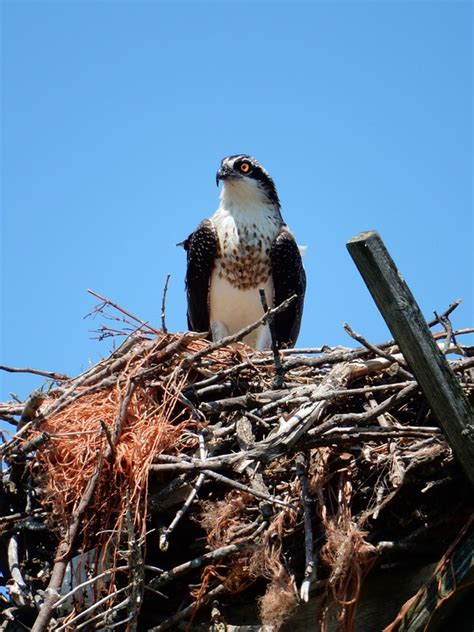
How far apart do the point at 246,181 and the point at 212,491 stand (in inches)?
125

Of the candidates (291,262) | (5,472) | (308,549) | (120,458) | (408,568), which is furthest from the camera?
(291,262)

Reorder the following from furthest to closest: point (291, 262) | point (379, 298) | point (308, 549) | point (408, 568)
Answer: point (291, 262) → point (408, 568) → point (308, 549) → point (379, 298)

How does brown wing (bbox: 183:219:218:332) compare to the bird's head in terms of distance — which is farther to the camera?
the bird's head

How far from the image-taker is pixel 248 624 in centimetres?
391

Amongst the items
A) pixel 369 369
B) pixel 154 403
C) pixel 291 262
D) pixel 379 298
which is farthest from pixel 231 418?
pixel 291 262

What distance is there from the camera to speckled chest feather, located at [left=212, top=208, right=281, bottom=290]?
650 centimetres

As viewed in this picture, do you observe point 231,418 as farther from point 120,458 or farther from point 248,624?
point 248,624

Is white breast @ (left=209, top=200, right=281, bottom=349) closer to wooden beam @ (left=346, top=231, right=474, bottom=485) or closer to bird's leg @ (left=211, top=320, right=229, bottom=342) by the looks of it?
bird's leg @ (left=211, top=320, right=229, bottom=342)

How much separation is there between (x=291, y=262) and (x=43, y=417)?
110 inches

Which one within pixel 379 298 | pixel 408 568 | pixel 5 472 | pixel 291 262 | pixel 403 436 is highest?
pixel 291 262

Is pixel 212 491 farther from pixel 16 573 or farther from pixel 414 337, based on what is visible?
pixel 414 337

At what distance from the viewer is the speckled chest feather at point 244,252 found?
21.3 ft

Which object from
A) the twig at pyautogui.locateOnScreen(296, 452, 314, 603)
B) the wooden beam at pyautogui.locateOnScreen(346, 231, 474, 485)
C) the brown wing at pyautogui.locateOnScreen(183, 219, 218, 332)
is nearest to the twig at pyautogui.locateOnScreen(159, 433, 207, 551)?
the twig at pyautogui.locateOnScreen(296, 452, 314, 603)

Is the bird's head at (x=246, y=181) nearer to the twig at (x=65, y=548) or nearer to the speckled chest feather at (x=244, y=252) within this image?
the speckled chest feather at (x=244, y=252)
